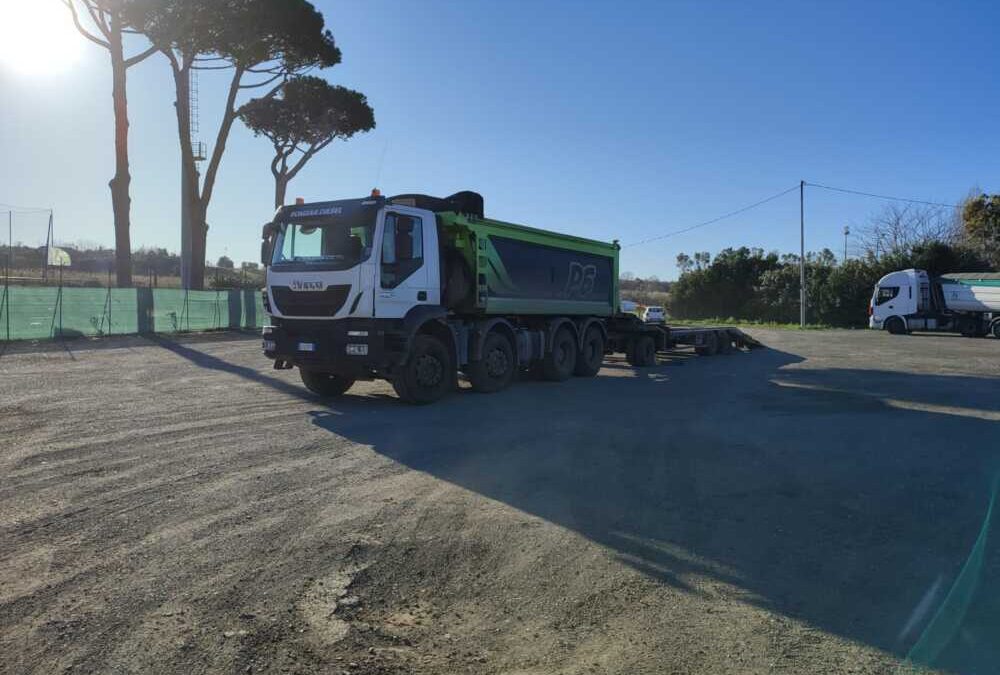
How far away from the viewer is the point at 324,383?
38.2ft

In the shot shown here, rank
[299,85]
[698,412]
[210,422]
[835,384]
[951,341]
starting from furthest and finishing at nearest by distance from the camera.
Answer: [299,85] < [951,341] < [835,384] < [698,412] < [210,422]

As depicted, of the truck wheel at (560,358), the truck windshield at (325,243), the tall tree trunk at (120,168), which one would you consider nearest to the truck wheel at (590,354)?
the truck wheel at (560,358)

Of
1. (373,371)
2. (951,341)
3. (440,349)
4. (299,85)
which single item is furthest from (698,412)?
Result: (299,85)

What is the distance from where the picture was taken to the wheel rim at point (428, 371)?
35.3 feet

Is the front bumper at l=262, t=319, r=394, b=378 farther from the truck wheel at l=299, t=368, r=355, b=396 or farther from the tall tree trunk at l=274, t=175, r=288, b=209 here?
the tall tree trunk at l=274, t=175, r=288, b=209

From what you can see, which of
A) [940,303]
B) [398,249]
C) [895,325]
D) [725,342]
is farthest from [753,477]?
[940,303]

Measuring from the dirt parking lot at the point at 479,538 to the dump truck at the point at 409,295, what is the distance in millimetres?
980

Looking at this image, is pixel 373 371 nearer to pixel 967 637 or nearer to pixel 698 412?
pixel 698 412

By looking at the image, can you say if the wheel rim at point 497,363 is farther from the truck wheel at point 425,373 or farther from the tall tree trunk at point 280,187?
the tall tree trunk at point 280,187

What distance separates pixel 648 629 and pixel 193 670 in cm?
214

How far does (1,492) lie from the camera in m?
5.75

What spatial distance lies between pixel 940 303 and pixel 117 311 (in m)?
35.4

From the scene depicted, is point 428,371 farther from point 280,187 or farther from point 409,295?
point 280,187

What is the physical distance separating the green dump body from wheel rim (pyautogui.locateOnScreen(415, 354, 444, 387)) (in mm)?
1462
